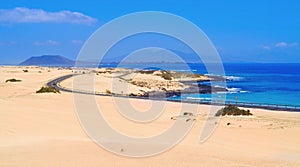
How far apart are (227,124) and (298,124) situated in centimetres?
520

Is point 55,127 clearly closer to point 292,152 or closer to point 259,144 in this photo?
point 259,144

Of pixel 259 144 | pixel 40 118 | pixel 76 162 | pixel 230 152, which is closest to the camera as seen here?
pixel 76 162

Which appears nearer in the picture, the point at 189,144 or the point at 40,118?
the point at 189,144

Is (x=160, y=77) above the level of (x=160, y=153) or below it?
above

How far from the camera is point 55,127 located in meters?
20.8

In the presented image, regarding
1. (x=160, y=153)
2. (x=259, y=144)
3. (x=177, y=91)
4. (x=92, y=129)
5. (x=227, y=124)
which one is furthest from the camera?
(x=177, y=91)

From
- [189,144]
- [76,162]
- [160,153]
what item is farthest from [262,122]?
[76,162]

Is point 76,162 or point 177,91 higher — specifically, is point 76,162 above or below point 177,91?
below

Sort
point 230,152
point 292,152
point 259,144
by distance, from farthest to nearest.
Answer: point 259,144
point 292,152
point 230,152

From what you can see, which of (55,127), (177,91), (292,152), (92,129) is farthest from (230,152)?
(177,91)

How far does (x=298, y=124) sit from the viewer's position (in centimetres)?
2658

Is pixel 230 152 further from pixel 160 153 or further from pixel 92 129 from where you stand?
pixel 92 129

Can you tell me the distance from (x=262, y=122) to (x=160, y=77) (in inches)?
2611

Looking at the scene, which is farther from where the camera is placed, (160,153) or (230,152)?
(230,152)
